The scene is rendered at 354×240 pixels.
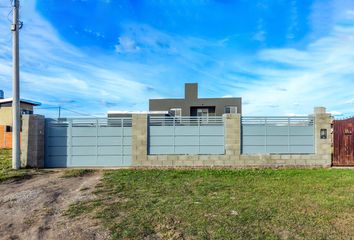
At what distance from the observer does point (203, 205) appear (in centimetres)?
750

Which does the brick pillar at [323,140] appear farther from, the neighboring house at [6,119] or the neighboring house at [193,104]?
the neighboring house at [6,119]

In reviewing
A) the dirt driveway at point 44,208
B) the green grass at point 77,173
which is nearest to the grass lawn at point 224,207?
the dirt driveway at point 44,208

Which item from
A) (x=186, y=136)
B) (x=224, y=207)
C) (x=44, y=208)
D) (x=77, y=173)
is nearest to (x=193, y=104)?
(x=186, y=136)

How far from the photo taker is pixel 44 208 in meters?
7.60

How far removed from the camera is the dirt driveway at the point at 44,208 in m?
5.84

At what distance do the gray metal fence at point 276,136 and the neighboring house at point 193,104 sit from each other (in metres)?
18.3

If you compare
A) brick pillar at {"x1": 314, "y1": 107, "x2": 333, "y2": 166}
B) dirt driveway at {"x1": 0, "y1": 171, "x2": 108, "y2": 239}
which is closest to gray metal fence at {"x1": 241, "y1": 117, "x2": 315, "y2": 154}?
brick pillar at {"x1": 314, "y1": 107, "x2": 333, "y2": 166}

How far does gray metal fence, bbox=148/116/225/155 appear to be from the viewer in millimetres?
15219

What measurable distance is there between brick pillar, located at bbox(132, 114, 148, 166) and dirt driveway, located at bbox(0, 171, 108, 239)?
10.7 ft

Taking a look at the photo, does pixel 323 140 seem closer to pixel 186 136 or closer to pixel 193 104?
pixel 186 136

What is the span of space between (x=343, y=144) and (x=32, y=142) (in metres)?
14.1

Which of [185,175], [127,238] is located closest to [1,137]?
[185,175]

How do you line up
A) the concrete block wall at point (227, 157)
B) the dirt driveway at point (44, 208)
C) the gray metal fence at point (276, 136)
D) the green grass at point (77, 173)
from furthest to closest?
the gray metal fence at point (276, 136), the concrete block wall at point (227, 157), the green grass at point (77, 173), the dirt driveway at point (44, 208)

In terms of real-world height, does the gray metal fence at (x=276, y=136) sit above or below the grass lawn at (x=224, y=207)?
above
